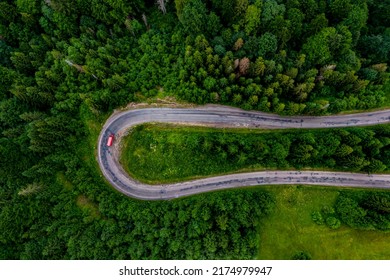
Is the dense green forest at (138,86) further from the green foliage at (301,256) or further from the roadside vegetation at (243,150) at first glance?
the green foliage at (301,256)

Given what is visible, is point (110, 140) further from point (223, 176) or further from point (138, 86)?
point (223, 176)

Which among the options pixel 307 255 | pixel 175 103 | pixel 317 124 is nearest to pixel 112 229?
pixel 175 103

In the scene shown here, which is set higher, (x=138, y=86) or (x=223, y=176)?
(x=138, y=86)

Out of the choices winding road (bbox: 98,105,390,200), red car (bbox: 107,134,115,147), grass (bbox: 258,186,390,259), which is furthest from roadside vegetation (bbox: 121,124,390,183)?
grass (bbox: 258,186,390,259)

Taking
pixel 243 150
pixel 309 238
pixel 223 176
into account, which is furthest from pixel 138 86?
pixel 309 238

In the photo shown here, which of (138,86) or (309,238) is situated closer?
(309,238)

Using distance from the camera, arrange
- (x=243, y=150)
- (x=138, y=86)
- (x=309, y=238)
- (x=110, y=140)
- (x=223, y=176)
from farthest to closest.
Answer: (x=138, y=86) → (x=110, y=140) → (x=223, y=176) → (x=243, y=150) → (x=309, y=238)
